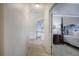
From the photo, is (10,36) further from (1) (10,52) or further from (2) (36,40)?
(2) (36,40)

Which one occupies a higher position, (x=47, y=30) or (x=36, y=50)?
(x=47, y=30)

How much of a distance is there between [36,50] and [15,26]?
361mm

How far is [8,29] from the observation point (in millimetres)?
1426

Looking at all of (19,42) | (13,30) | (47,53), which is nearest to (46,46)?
(47,53)

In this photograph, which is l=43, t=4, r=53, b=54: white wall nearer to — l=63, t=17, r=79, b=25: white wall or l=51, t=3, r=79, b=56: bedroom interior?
l=51, t=3, r=79, b=56: bedroom interior

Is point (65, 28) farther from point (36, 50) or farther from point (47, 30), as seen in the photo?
point (36, 50)

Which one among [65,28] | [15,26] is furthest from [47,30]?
[15,26]

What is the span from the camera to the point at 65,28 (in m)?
1.42

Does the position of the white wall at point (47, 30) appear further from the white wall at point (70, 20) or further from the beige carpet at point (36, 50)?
the white wall at point (70, 20)

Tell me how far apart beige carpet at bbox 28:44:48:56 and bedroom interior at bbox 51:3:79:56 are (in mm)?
143

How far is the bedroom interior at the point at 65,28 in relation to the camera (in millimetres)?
1381

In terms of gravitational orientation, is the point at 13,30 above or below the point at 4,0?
below

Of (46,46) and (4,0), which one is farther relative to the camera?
(46,46)

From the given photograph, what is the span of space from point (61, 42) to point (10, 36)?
0.58 metres
